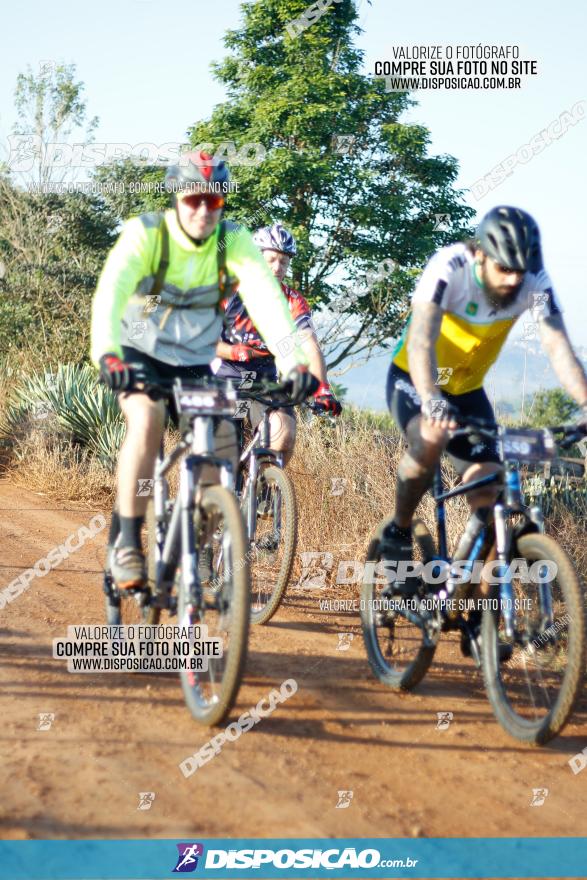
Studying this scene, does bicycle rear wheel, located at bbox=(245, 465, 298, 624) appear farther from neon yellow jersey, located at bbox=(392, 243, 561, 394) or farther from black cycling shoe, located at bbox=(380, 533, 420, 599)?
neon yellow jersey, located at bbox=(392, 243, 561, 394)

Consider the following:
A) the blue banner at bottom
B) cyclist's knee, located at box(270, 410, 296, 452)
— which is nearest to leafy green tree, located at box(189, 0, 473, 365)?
cyclist's knee, located at box(270, 410, 296, 452)

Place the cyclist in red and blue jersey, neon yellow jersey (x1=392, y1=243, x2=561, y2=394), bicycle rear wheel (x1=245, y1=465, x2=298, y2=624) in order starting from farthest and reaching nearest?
the cyclist in red and blue jersey, bicycle rear wheel (x1=245, y1=465, x2=298, y2=624), neon yellow jersey (x1=392, y1=243, x2=561, y2=394)

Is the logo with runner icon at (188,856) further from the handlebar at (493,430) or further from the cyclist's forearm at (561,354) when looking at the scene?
the cyclist's forearm at (561,354)

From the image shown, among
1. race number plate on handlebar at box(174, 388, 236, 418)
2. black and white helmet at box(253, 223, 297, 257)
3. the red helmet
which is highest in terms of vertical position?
black and white helmet at box(253, 223, 297, 257)

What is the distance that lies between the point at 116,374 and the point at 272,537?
2492 mm

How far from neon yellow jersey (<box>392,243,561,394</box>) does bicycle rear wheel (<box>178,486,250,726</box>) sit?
1.32 metres

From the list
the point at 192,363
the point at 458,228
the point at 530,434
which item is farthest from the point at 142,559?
the point at 458,228

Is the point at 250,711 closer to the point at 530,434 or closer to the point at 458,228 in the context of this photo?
the point at 530,434

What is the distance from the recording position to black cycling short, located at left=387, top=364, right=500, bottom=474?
4.46 m

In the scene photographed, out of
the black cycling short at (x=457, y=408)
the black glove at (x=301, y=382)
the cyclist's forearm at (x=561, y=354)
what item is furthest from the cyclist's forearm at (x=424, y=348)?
the cyclist's forearm at (x=561, y=354)

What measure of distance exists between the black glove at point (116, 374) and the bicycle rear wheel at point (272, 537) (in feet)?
6.84

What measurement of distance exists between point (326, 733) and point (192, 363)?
1.83 m

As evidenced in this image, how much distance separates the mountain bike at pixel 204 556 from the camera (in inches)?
143

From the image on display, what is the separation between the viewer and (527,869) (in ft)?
9.96
